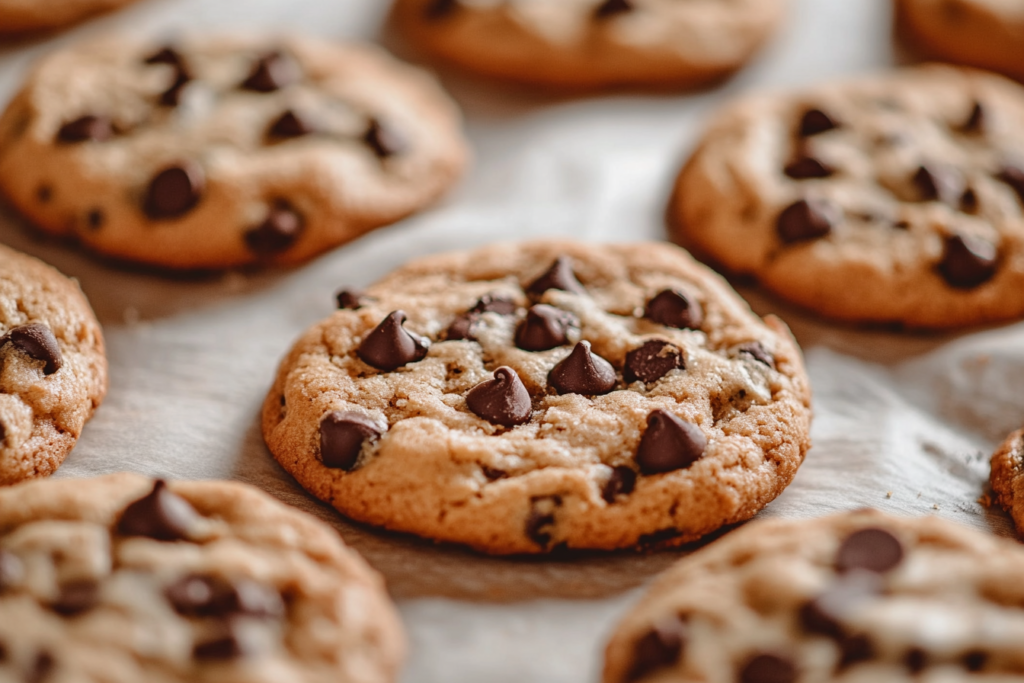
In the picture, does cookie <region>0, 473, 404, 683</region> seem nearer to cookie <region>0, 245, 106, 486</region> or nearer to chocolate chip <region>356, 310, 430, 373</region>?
cookie <region>0, 245, 106, 486</region>

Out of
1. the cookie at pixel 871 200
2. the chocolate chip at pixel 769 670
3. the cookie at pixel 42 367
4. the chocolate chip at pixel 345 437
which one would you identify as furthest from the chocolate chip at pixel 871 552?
the cookie at pixel 42 367

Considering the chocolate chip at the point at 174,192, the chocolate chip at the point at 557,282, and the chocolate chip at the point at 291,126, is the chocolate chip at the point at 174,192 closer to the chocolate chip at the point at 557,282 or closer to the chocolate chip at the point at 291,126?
the chocolate chip at the point at 291,126

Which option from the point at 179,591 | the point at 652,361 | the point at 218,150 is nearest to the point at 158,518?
the point at 179,591

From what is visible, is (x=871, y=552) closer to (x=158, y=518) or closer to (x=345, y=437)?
(x=345, y=437)

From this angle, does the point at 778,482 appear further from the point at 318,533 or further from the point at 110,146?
the point at 110,146

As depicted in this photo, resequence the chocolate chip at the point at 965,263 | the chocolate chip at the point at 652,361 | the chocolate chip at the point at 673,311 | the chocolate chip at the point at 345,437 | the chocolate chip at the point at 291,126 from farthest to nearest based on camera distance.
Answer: the chocolate chip at the point at 291,126 < the chocolate chip at the point at 965,263 < the chocolate chip at the point at 673,311 < the chocolate chip at the point at 652,361 < the chocolate chip at the point at 345,437

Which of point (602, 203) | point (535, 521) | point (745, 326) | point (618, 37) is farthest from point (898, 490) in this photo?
point (618, 37)
